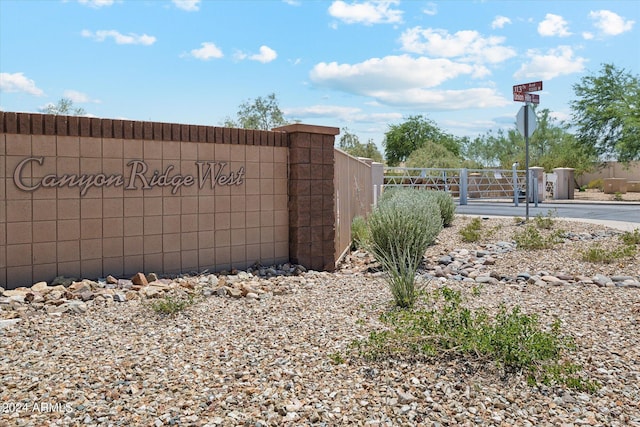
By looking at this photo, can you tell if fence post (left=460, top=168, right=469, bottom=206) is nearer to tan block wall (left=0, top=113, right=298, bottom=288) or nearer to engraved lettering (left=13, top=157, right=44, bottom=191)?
tan block wall (left=0, top=113, right=298, bottom=288)

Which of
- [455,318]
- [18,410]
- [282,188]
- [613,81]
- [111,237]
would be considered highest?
[613,81]

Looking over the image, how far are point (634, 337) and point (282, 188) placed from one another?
587cm

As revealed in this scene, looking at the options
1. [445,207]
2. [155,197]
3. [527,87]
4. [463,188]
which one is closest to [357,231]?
[445,207]

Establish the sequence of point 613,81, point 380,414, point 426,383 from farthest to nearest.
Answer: point 613,81, point 426,383, point 380,414

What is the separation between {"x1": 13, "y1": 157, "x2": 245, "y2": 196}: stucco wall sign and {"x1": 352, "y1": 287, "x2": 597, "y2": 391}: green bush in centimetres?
464

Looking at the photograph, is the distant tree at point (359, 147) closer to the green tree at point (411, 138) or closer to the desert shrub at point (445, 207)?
the green tree at point (411, 138)

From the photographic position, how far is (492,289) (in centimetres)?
777

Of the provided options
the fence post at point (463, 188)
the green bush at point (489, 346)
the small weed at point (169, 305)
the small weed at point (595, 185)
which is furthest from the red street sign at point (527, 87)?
the small weed at point (595, 185)

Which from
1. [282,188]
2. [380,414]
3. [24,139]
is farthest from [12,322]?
[282,188]

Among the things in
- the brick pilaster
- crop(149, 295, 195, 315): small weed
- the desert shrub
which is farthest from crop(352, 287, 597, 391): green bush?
the desert shrub

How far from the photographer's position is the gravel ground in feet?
12.5

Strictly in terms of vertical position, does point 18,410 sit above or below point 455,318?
below

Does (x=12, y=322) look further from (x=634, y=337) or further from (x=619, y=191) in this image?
(x=619, y=191)

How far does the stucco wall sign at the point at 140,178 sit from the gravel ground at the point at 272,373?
1.95 meters
